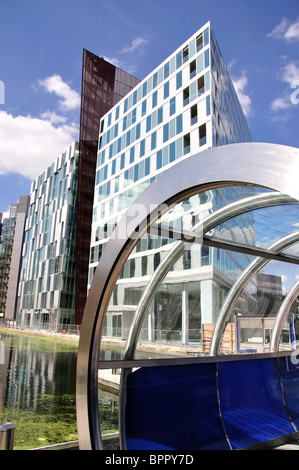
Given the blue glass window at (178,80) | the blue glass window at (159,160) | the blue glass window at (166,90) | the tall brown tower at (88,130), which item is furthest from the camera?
the tall brown tower at (88,130)

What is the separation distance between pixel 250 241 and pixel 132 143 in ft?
94.4

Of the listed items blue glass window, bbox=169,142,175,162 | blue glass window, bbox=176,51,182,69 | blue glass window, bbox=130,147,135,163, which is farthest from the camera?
blue glass window, bbox=130,147,135,163

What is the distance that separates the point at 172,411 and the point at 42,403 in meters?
7.66

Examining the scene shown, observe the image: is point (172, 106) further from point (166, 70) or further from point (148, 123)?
point (166, 70)

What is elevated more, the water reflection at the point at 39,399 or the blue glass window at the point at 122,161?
the blue glass window at the point at 122,161

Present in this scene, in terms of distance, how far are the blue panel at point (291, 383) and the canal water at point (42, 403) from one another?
2965mm

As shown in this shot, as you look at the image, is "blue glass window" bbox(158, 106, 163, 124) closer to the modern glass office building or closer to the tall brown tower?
the modern glass office building

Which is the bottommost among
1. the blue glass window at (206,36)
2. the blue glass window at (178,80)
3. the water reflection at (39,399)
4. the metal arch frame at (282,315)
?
the water reflection at (39,399)

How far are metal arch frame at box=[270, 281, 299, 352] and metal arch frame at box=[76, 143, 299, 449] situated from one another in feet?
9.63

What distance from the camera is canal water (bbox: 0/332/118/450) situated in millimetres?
6934

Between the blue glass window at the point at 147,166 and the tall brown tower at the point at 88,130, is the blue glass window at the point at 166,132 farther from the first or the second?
the tall brown tower at the point at 88,130

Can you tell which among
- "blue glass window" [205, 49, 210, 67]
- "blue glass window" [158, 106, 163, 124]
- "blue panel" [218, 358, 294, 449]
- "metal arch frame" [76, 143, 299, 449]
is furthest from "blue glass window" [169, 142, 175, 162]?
"metal arch frame" [76, 143, 299, 449]

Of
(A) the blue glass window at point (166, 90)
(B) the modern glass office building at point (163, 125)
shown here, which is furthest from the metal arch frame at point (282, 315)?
(A) the blue glass window at point (166, 90)

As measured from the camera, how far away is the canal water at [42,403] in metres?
6.93
